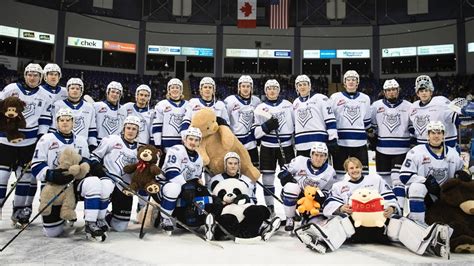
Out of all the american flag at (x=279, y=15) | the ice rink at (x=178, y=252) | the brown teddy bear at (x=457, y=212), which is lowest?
the ice rink at (x=178, y=252)

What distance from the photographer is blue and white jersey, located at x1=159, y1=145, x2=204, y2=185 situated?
4055mm

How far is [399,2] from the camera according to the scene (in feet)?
66.5

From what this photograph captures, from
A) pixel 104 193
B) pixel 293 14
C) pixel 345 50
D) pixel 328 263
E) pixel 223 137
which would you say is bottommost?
pixel 328 263

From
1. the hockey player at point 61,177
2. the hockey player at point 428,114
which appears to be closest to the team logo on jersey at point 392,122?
the hockey player at point 428,114

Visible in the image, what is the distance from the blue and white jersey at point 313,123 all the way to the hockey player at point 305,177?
1.81 feet

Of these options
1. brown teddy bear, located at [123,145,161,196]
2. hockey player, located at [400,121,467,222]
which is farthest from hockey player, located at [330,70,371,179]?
brown teddy bear, located at [123,145,161,196]

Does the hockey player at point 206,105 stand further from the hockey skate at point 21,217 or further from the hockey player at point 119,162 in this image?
the hockey skate at point 21,217

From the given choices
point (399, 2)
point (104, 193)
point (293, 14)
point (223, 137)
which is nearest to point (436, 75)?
point (399, 2)

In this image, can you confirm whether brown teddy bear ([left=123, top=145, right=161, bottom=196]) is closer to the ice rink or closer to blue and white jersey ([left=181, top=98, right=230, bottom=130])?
the ice rink

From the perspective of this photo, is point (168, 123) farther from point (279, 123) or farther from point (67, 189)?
point (67, 189)

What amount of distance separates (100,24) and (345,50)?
40.8ft

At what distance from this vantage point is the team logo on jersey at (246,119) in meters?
5.04

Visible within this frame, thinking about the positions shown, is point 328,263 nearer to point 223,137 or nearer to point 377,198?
point 377,198

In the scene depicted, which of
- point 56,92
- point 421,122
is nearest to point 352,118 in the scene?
point 421,122
